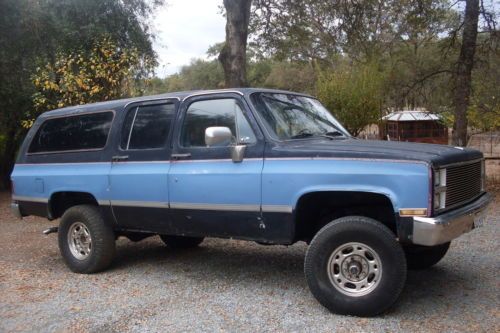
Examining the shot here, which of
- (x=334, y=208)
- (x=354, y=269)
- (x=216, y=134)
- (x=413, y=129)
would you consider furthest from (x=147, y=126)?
(x=413, y=129)

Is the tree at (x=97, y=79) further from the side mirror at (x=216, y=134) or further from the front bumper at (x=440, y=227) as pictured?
the front bumper at (x=440, y=227)

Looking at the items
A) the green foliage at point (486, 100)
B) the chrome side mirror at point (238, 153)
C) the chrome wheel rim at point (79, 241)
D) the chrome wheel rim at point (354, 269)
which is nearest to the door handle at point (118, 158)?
the chrome wheel rim at point (79, 241)

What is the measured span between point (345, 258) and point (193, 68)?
189ft

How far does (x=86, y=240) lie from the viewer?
664 centimetres

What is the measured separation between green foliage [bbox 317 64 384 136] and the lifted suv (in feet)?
31.7

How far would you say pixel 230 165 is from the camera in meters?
5.26

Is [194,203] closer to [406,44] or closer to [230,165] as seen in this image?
[230,165]

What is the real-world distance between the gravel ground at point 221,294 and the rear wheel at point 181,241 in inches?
5.4

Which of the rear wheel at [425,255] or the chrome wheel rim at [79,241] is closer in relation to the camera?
the rear wheel at [425,255]

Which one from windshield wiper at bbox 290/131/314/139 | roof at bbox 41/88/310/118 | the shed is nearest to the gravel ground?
windshield wiper at bbox 290/131/314/139

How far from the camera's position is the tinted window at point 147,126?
591 centimetres

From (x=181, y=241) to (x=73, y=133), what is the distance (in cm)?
211

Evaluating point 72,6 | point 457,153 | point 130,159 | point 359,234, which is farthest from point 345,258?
point 72,6

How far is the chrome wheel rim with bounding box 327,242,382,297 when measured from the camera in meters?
4.59
